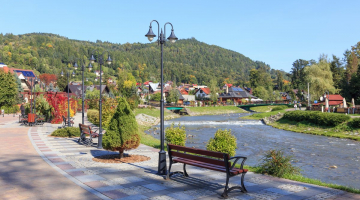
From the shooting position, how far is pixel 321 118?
1247 inches

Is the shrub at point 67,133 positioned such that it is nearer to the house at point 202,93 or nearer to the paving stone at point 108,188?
the paving stone at point 108,188

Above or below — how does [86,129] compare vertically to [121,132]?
below

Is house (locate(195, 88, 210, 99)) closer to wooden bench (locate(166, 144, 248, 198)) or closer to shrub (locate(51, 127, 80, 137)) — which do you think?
shrub (locate(51, 127, 80, 137))

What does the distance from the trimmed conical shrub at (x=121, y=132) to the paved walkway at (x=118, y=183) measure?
2.38 ft

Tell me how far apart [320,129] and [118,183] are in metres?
28.2

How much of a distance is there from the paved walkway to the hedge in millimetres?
24622

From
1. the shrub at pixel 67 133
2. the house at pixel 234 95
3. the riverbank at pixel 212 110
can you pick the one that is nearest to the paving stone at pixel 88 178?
the shrub at pixel 67 133

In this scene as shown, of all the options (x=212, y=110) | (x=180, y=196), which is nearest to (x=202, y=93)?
(x=212, y=110)

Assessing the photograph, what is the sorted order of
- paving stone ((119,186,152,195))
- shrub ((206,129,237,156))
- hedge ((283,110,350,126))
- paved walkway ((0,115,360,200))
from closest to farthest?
paved walkway ((0,115,360,200)) → paving stone ((119,186,152,195)) → shrub ((206,129,237,156)) → hedge ((283,110,350,126))

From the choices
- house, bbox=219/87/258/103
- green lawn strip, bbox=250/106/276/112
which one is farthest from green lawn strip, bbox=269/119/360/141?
house, bbox=219/87/258/103

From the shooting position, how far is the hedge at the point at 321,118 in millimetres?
29703

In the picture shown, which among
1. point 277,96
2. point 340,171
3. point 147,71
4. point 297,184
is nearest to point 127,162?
point 297,184

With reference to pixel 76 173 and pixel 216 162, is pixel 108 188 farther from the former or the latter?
pixel 216 162

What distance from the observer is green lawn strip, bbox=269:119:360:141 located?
2725 centimetres
